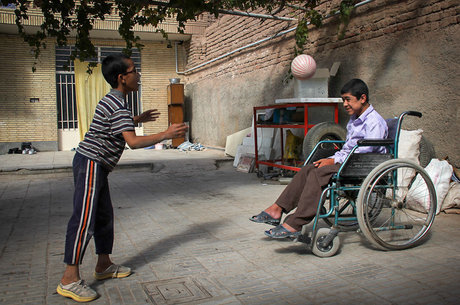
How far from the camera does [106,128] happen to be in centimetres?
269

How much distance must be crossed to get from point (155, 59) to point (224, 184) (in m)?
10.7

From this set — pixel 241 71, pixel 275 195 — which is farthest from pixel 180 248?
pixel 241 71

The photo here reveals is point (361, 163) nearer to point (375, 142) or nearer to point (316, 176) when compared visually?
point (375, 142)

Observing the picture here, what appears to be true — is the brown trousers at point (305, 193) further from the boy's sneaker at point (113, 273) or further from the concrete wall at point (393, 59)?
the concrete wall at point (393, 59)

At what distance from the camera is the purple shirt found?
11.3 ft

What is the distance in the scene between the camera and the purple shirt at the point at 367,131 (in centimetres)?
343

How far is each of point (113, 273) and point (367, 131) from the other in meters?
2.31

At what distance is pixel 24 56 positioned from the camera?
49.0ft

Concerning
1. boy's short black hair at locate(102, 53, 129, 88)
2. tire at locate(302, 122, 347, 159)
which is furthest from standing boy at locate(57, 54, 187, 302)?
tire at locate(302, 122, 347, 159)

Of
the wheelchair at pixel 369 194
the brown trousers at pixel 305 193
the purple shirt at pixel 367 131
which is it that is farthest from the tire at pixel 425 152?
the brown trousers at pixel 305 193

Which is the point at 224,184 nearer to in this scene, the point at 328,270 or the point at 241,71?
the point at 328,270

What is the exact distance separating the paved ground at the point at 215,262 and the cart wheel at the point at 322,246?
0.05 metres

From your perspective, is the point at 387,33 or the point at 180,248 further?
the point at 387,33

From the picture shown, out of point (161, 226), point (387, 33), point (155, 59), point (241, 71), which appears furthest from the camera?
point (155, 59)
